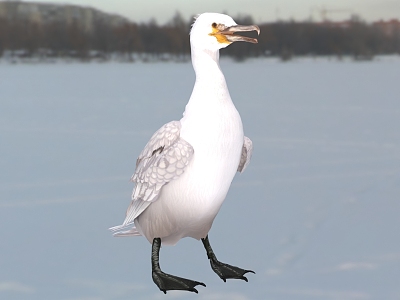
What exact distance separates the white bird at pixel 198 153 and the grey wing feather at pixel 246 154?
22 cm

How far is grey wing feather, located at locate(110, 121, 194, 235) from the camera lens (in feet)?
14.7

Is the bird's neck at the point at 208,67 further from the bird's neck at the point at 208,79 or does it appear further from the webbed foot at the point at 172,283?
the webbed foot at the point at 172,283

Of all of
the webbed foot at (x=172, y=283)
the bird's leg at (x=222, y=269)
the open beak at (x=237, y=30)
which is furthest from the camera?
the bird's leg at (x=222, y=269)

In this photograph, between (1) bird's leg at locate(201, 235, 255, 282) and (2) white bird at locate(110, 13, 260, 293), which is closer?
(2) white bird at locate(110, 13, 260, 293)

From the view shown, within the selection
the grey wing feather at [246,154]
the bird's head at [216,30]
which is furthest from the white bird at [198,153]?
the grey wing feather at [246,154]

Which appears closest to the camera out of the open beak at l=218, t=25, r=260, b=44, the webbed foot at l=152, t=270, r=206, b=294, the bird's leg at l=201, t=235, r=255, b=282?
the open beak at l=218, t=25, r=260, b=44

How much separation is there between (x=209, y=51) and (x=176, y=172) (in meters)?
0.72

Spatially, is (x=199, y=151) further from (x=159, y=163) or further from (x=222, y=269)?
(x=222, y=269)

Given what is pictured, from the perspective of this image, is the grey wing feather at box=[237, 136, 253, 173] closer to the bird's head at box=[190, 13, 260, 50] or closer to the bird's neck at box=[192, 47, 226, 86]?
the bird's neck at box=[192, 47, 226, 86]

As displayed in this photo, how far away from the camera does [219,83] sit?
178 inches

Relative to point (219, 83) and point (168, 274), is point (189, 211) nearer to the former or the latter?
point (168, 274)

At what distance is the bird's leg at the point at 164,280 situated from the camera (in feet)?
15.1

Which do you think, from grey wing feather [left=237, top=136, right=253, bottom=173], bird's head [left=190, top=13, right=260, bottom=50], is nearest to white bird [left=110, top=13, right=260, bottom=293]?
bird's head [left=190, top=13, right=260, bottom=50]

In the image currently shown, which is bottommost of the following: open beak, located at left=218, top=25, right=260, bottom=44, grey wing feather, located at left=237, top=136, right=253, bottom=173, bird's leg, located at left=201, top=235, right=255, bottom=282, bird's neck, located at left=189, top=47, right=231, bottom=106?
bird's leg, located at left=201, top=235, right=255, bottom=282
